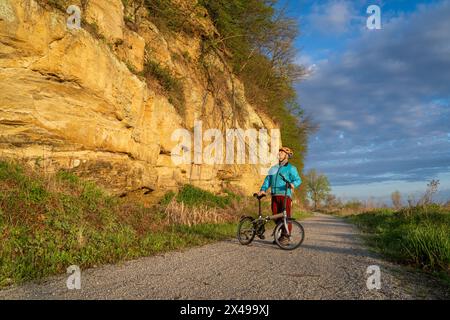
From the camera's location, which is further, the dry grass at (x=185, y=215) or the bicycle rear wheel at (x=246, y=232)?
the dry grass at (x=185, y=215)

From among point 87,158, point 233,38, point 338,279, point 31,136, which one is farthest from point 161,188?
point 233,38

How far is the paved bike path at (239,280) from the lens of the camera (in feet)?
11.9

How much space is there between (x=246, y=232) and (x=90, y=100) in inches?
224

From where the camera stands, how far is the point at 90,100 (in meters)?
8.56

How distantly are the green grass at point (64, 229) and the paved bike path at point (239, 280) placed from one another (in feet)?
1.52

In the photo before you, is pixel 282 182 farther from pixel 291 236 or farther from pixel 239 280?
pixel 239 280

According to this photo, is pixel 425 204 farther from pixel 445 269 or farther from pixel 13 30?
pixel 13 30

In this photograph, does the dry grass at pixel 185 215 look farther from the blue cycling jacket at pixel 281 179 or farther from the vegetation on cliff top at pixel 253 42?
the vegetation on cliff top at pixel 253 42

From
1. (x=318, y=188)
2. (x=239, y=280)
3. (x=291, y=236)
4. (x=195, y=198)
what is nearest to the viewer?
(x=239, y=280)

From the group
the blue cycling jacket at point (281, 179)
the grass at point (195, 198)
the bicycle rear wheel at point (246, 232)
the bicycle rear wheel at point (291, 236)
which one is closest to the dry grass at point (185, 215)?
the grass at point (195, 198)

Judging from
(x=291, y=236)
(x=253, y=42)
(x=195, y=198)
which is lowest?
(x=291, y=236)

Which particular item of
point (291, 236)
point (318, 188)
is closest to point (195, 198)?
point (291, 236)

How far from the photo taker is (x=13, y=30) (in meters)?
6.71

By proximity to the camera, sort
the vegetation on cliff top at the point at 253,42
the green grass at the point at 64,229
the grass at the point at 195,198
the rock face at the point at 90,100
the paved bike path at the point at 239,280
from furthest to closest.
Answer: the vegetation on cliff top at the point at 253,42
the grass at the point at 195,198
the rock face at the point at 90,100
the green grass at the point at 64,229
the paved bike path at the point at 239,280
